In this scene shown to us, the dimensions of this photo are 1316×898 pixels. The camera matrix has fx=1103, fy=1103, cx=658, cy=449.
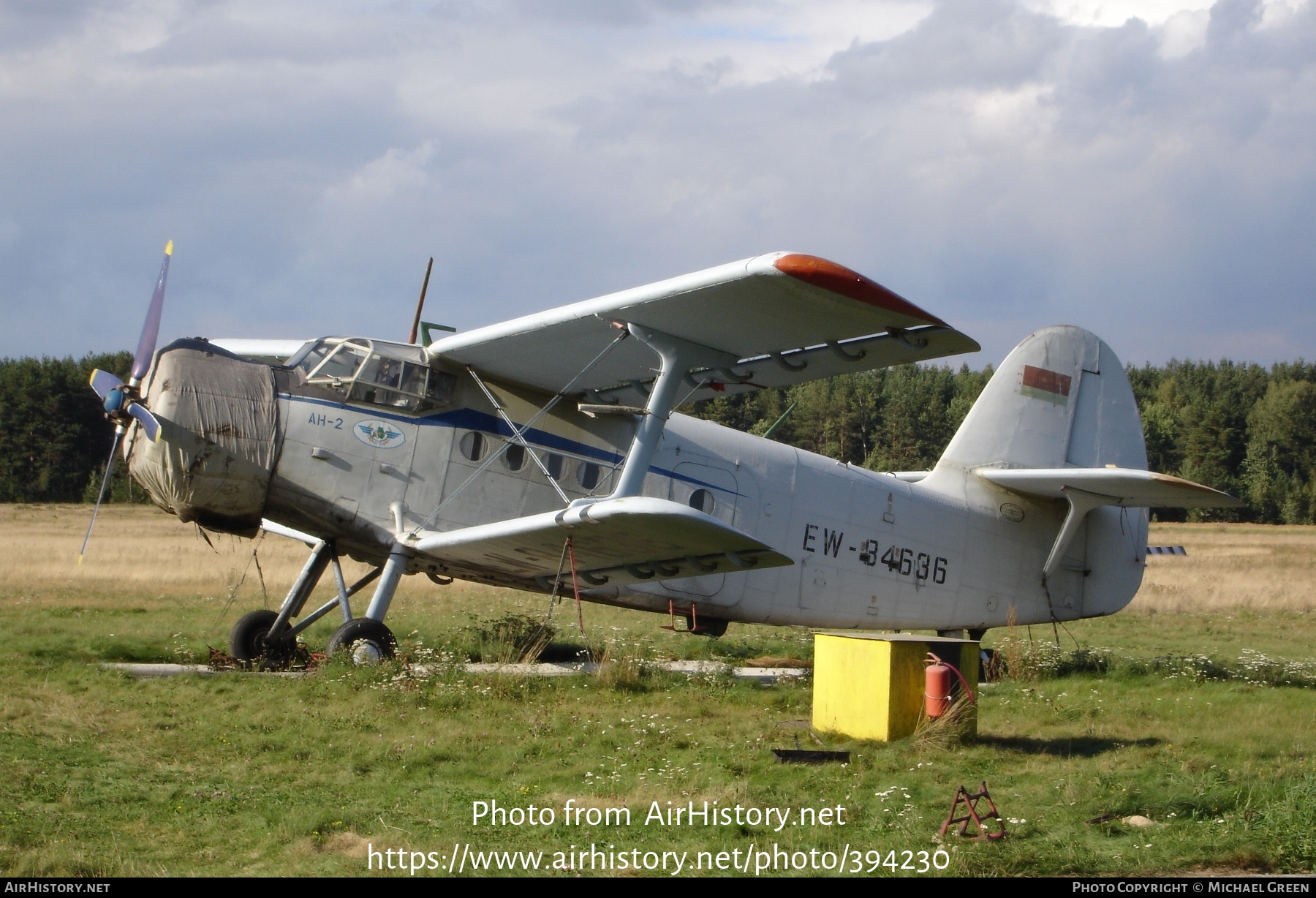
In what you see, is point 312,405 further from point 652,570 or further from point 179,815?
point 179,815

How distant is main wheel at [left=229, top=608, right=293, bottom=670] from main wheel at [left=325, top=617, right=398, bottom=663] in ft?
3.63

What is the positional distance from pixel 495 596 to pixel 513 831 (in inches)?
573

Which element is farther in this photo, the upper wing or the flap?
the flap

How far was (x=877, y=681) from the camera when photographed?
25.4 ft

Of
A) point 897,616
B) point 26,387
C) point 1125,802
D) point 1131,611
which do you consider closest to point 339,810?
point 1125,802

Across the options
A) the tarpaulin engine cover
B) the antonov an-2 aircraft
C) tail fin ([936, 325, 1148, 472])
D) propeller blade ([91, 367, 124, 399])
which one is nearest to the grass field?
the antonov an-2 aircraft

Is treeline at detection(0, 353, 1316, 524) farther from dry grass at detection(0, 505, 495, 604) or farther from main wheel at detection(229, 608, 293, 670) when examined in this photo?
main wheel at detection(229, 608, 293, 670)

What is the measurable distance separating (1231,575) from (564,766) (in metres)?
26.0

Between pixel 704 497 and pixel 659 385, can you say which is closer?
pixel 659 385

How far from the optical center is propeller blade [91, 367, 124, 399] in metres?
9.98

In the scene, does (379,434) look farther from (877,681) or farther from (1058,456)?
(1058,456)

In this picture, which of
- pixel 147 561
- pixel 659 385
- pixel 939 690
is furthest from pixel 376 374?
pixel 147 561

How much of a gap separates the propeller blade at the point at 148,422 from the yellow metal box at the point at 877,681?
5.83m

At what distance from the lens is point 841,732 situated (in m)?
7.91
